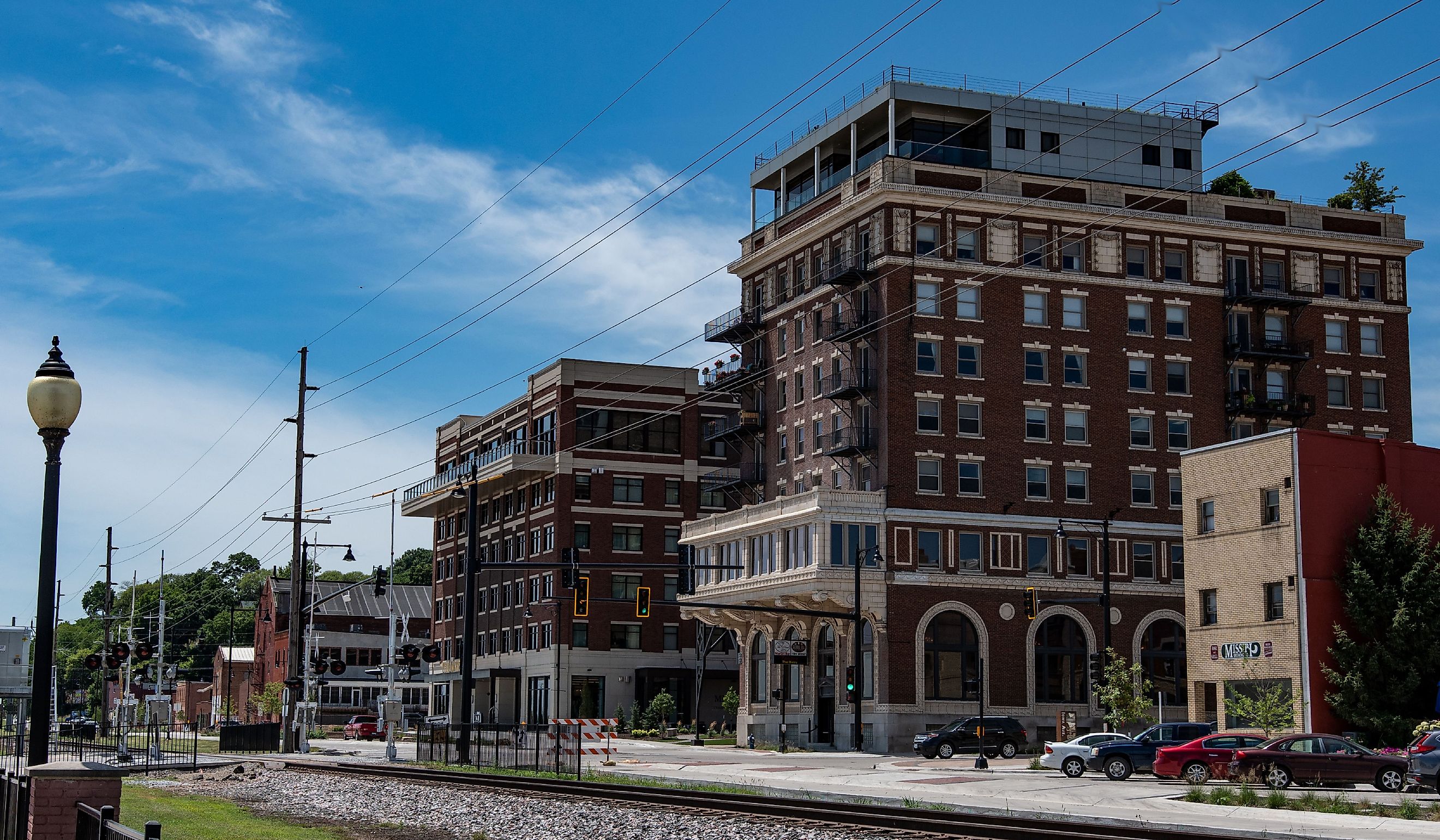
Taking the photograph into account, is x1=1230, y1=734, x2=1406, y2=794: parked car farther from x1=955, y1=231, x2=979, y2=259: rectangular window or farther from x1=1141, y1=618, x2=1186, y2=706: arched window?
x1=955, y1=231, x2=979, y2=259: rectangular window

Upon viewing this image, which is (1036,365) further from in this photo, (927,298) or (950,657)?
(950,657)

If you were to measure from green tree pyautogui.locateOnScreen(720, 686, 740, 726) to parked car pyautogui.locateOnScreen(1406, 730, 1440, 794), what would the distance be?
173ft

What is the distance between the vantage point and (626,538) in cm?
10631

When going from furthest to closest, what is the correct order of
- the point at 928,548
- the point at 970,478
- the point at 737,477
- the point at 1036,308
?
the point at 737,477 → the point at 1036,308 → the point at 970,478 → the point at 928,548

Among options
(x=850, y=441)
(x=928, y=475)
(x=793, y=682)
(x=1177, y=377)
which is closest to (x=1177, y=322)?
(x=1177, y=377)

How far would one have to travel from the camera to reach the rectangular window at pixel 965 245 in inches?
3113

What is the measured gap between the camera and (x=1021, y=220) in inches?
3142

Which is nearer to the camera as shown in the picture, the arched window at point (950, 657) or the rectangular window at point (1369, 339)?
the arched window at point (950, 657)

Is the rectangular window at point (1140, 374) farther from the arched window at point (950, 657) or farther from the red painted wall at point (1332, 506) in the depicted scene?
the red painted wall at point (1332, 506)

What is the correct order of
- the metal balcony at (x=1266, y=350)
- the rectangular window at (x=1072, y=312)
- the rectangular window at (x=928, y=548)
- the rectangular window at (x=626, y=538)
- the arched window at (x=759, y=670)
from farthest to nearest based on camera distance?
the rectangular window at (x=626, y=538) < the arched window at (x=759, y=670) < the metal balcony at (x=1266, y=350) < the rectangular window at (x=1072, y=312) < the rectangular window at (x=928, y=548)

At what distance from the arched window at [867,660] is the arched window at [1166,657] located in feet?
47.9

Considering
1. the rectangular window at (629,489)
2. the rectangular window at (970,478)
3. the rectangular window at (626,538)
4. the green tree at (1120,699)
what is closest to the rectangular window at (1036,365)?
the rectangular window at (970,478)

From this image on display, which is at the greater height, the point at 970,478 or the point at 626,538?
the point at 970,478

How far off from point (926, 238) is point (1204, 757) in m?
41.7
